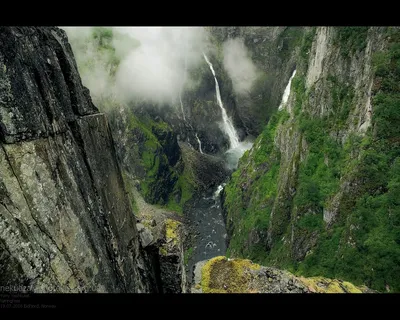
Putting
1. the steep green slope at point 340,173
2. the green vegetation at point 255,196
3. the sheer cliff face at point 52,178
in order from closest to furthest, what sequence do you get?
the sheer cliff face at point 52,178, the steep green slope at point 340,173, the green vegetation at point 255,196

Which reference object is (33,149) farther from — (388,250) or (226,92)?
(226,92)

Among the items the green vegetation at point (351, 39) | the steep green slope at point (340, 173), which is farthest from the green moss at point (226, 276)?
the green vegetation at point (351, 39)

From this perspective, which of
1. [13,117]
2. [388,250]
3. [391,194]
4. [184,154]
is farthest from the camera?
[184,154]

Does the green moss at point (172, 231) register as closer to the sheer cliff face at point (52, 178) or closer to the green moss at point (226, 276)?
the green moss at point (226, 276)

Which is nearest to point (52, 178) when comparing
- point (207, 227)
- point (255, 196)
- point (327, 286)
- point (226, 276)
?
point (226, 276)

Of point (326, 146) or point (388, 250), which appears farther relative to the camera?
point (326, 146)
